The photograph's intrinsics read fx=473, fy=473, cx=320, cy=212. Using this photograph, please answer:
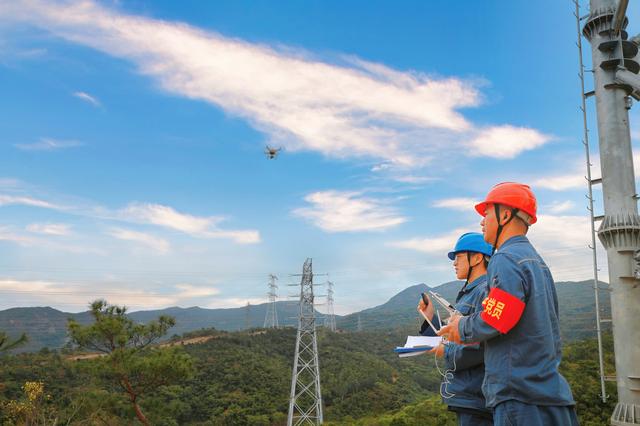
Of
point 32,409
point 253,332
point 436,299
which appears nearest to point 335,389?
point 253,332

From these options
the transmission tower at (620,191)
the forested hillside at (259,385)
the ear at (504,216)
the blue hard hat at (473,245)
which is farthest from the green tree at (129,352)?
the ear at (504,216)

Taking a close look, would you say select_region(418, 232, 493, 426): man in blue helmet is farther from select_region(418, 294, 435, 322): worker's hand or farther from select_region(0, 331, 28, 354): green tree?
select_region(0, 331, 28, 354): green tree

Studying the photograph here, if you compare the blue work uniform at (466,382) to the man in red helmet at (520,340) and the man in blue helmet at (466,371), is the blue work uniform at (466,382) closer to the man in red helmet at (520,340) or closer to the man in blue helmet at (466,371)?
the man in blue helmet at (466,371)

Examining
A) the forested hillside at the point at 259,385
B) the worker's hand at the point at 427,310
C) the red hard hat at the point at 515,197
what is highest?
the red hard hat at the point at 515,197

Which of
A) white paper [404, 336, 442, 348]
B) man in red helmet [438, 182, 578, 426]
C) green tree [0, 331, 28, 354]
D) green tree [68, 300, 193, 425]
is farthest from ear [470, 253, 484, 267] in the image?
green tree [68, 300, 193, 425]

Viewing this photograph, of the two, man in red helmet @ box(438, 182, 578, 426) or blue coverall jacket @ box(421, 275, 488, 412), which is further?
blue coverall jacket @ box(421, 275, 488, 412)

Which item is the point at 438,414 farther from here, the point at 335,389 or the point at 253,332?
the point at 253,332

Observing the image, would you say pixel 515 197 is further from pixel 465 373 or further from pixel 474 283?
pixel 465 373
